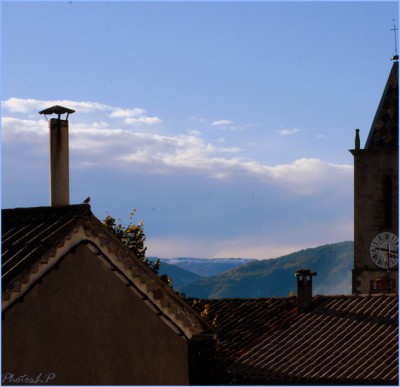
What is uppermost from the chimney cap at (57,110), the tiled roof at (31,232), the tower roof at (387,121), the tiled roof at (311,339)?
the tower roof at (387,121)

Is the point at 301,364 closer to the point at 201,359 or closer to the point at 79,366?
the point at 201,359

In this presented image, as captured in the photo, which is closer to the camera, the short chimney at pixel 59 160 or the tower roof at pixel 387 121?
the short chimney at pixel 59 160

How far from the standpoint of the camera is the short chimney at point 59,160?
18.5 meters

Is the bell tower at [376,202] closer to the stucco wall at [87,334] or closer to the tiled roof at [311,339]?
the tiled roof at [311,339]

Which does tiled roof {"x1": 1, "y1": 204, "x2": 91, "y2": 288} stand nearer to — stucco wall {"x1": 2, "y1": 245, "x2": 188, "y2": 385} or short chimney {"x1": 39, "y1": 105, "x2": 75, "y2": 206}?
stucco wall {"x1": 2, "y1": 245, "x2": 188, "y2": 385}

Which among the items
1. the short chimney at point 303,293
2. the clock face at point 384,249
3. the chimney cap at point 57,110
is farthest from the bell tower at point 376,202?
the chimney cap at point 57,110

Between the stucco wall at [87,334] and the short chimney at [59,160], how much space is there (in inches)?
104

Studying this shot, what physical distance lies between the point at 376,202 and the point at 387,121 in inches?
148

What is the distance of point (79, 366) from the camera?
15617mm

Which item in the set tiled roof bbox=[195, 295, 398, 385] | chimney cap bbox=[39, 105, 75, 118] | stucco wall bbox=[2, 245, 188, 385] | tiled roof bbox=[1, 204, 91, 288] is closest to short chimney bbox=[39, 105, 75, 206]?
chimney cap bbox=[39, 105, 75, 118]

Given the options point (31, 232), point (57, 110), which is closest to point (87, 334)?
point (31, 232)

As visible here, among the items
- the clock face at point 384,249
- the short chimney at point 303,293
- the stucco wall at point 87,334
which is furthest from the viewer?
the clock face at point 384,249

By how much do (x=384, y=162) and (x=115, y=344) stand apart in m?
42.4

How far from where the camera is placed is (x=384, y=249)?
57.3 meters
